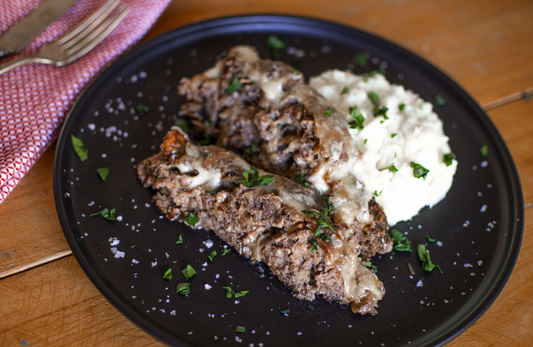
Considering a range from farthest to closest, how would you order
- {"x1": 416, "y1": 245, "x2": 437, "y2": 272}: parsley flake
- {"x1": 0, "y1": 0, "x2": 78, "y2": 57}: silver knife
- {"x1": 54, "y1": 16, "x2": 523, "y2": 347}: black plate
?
{"x1": 0, "y1": 0, "x2": 78, "y2": 57}: silver knife → {"x1": 416, "y1": 245, "x2": 437, "y2": 272}: parsley flake → {"x1": 54, "y1": 16, "x2": 523, "y2": 347}: black plate

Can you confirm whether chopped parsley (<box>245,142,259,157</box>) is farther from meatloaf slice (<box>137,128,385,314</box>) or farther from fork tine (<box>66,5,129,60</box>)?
fork tine (<box>66,5,129,60</box>)

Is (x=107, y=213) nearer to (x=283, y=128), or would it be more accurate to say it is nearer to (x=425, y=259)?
(x=283, y=128)

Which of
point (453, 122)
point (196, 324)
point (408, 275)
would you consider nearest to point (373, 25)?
point (453, 122)

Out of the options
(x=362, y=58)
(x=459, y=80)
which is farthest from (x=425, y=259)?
(x=459, y=80)

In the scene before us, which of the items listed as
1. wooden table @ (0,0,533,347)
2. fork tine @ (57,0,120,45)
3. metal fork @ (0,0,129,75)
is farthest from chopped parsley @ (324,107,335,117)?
fork tine @ (57,0,120,45)

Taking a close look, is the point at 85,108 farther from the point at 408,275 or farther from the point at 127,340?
the point at 408,275

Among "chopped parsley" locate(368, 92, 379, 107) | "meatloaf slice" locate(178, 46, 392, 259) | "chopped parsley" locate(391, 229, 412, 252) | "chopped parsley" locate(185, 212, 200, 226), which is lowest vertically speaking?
"chopped parsley" locate(185, 212, 200, 226)

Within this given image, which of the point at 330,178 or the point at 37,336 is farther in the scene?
the point at 330,178
